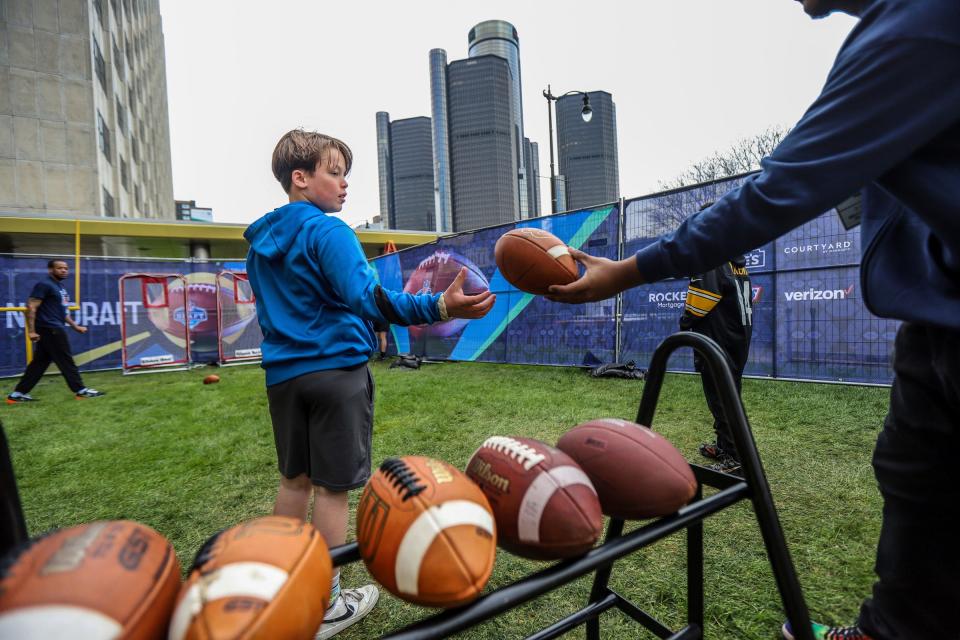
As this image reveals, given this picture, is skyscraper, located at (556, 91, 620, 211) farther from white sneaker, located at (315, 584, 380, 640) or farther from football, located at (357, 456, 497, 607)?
football, located at (357, 456, 497, 607)

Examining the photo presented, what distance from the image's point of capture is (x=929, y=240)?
3.53 ft

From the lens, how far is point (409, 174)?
3184 inches

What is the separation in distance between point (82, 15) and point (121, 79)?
7.72 m

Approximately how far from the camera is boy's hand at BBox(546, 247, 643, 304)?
144cm

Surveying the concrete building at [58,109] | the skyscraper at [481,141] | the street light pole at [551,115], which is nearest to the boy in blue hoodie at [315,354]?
the street light pole at [551,115]

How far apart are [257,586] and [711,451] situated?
3742 millimetres

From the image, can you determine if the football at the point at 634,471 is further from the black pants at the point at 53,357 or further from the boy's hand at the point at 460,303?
the black pants at the point at 53,357

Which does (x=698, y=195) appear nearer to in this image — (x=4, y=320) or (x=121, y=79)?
(x=4, y=320)

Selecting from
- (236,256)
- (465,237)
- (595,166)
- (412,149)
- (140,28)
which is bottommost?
(465,237)

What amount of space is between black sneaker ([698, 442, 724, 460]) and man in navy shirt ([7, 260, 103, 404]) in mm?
8914

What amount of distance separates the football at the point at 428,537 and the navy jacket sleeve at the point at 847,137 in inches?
33.1

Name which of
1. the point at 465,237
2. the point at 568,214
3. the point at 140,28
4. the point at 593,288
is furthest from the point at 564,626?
the point at 140,28

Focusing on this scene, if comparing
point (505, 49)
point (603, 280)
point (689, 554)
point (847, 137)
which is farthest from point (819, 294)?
point (505, 49)

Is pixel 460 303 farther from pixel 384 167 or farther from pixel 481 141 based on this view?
pixel 384 167
